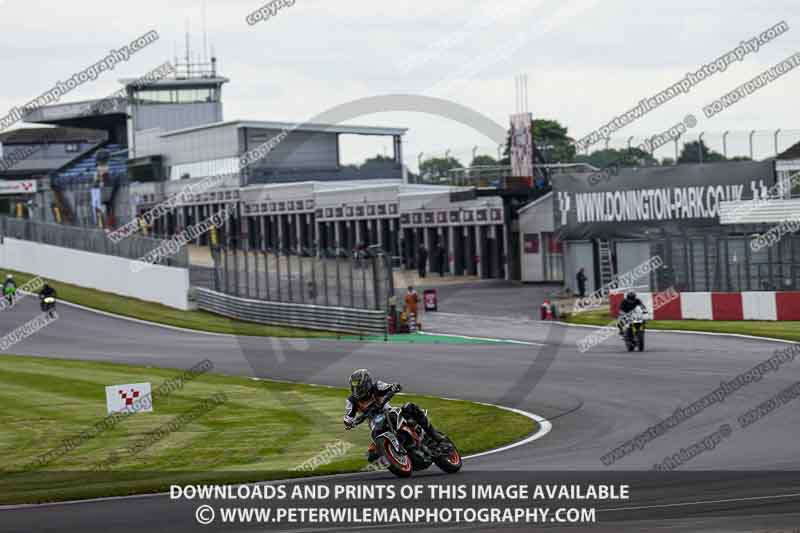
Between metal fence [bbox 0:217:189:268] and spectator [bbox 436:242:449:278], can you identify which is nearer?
metal fence [bbox 0:217:189:268]

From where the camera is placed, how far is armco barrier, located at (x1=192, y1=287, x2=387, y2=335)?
4106cm

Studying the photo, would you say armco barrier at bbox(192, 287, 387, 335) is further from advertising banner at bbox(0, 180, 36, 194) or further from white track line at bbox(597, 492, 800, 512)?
advertising banner at bbox(0, 180, 36, 194)

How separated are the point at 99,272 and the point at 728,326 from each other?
3272 centimetres

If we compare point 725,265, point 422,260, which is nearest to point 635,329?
point 725,265

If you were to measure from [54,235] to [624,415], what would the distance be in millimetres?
49808

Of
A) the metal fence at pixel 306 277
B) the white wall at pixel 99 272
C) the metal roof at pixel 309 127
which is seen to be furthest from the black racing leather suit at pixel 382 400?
the metal roof at pixel 309 127

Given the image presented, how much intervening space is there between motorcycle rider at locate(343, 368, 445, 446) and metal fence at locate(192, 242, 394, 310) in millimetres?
24845

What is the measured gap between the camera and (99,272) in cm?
5919

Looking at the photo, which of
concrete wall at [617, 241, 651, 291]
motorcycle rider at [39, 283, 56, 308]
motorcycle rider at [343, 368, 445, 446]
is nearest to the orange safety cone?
concrete wall at [617, 241, 651, 291]

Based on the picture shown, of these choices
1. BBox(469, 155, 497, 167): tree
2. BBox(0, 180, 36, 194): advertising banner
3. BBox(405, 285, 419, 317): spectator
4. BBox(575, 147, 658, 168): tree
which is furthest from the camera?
BBox(0, 180, 36, 194): advertising banner

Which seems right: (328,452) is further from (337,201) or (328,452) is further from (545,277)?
(337,201)

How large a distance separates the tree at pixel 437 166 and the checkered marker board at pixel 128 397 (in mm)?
43081

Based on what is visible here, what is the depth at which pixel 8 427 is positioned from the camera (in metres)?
20.7

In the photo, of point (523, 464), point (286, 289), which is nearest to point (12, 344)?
point (286, 289)
